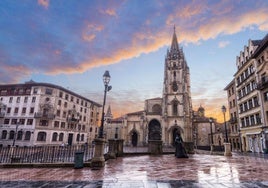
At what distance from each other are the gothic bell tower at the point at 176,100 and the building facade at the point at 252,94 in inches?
574

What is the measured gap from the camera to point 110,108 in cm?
8538

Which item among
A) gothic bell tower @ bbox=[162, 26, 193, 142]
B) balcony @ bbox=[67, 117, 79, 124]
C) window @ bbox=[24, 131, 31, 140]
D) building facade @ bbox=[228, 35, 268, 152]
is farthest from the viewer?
balcony @ bbox=[67, 117, 79, 124]

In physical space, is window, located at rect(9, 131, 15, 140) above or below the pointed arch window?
below

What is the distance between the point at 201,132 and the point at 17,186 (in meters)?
52.0

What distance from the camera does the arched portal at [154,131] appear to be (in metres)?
49.6

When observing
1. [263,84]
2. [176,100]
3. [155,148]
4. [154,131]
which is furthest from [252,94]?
[154,131]

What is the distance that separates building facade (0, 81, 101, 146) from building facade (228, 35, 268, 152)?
136ft

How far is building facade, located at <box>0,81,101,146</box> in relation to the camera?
39.7 metres

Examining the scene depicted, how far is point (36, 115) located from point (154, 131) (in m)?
31.7

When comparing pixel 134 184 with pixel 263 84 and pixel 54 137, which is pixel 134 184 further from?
pixel 54 137

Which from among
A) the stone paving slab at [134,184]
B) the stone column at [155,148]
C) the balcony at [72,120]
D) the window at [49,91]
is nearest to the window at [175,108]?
the balcony at [72,120]

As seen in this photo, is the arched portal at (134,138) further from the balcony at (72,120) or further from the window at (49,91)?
the window at (49,91)

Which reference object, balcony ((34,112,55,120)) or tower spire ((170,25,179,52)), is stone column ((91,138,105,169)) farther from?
tower spire ((170,25,179,52))

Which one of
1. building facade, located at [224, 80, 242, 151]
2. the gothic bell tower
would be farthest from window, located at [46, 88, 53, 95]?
building facade, located at [224, 80, 242, 151]
